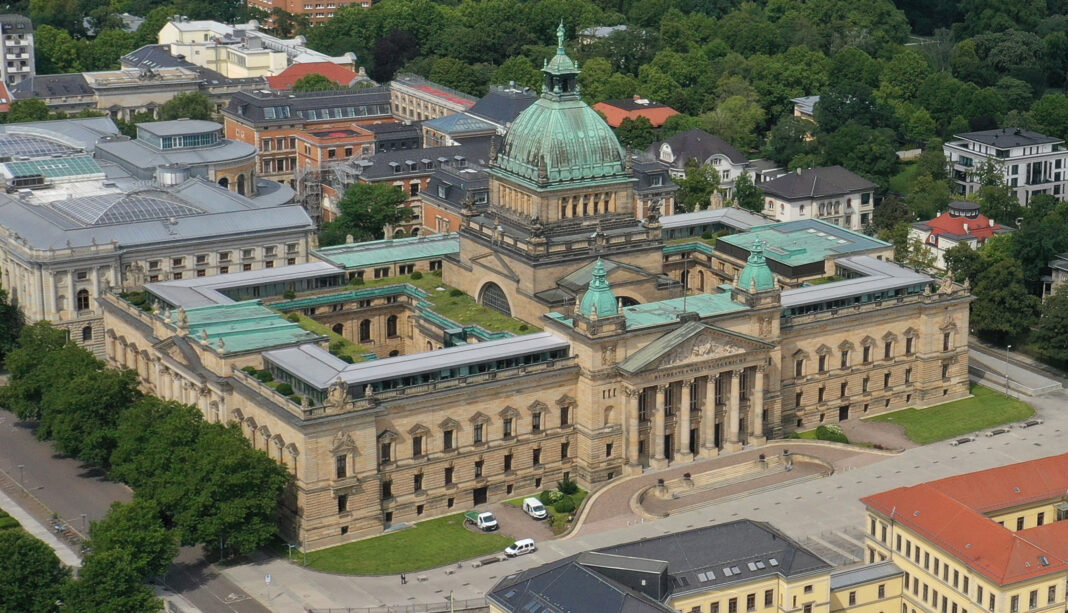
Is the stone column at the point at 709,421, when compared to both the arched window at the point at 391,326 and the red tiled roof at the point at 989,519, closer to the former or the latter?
the red tiled roof at the point at 989,519

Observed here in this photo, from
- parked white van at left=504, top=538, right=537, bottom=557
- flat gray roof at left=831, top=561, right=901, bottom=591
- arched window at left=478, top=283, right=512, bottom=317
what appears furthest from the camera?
arched window at left=478, top=283, right=512, bottom=317

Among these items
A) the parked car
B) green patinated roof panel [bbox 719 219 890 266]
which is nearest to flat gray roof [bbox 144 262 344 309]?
the parked car

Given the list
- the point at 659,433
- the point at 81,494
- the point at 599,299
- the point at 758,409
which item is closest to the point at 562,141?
the point at 599,299

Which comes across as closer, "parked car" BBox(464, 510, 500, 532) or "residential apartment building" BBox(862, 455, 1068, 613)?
"residential apartment building" BBox(862, 455, 1068, 613)

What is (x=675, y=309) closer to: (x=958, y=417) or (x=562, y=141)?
(x=562, y=141)

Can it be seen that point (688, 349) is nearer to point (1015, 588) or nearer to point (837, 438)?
point (837, 438)

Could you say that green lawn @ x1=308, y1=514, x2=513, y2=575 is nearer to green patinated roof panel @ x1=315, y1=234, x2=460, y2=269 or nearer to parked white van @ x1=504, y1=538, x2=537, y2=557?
parked white van @ x1=504, y1=538, x2=537, y2=557
